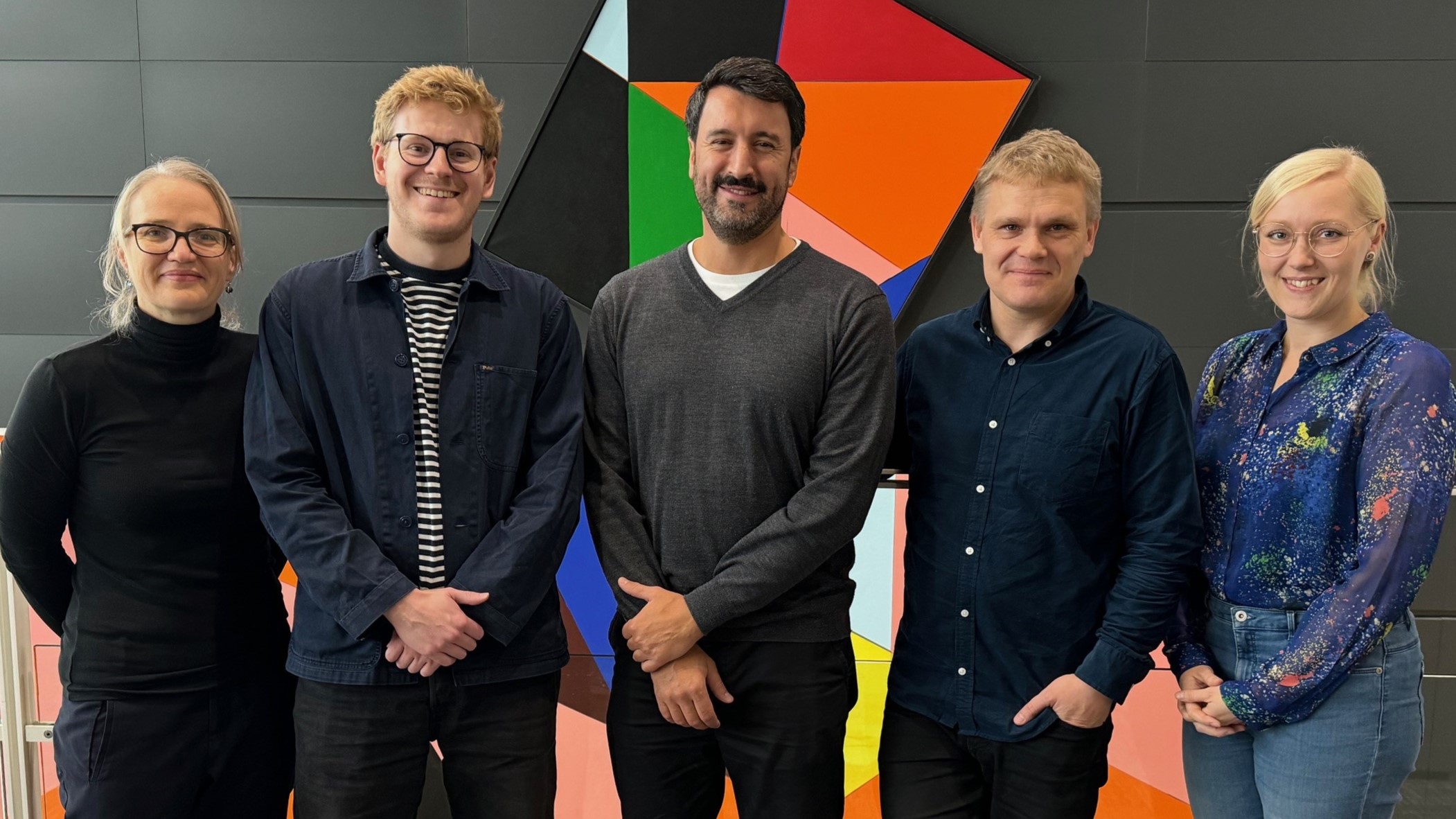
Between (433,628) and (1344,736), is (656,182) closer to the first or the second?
(433,628)

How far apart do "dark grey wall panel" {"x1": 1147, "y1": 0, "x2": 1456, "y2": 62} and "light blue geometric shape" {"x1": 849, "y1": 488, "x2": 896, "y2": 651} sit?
88.2 inches

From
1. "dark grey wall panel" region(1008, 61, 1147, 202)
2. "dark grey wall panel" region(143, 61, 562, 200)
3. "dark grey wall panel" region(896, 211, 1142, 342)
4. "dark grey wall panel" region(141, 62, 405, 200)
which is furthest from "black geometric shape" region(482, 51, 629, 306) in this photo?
"dark grey wall panel" region(1008, 61, 1147, 202)

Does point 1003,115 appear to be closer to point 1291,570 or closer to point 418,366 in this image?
point 1291,570

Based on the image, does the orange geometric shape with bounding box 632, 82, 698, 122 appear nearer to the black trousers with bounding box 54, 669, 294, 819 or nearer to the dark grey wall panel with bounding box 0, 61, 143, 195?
the dark grey wall panel with bounding box 0, 61, 143, 195

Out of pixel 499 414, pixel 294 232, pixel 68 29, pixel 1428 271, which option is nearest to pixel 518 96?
pixel 294 232

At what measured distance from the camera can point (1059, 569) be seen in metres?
1.44

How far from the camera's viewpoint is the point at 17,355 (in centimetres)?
346

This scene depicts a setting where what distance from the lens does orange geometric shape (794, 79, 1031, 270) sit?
3.22m

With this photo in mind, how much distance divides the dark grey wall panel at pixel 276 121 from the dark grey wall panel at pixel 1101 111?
2315mm

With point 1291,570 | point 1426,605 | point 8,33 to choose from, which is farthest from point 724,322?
point 8,33

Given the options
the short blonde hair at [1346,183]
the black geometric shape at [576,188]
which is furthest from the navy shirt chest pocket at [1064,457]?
the black geometric shape at [576,188]

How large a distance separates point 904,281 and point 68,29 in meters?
3.21

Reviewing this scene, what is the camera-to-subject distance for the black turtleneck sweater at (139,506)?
1.49m

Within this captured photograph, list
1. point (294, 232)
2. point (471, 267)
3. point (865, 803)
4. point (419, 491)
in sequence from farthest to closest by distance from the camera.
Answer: point (294, 232) < point (865, 803) < point (471, 267) < point (419, 491)
